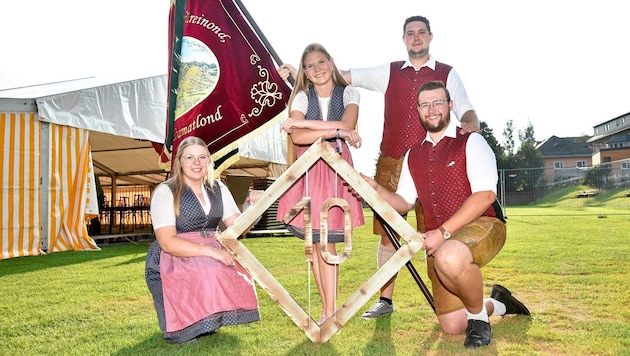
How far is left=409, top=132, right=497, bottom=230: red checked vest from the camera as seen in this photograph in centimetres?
305

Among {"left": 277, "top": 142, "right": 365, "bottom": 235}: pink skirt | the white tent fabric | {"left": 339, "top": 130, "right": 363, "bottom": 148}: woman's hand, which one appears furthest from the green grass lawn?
the white tent fabric

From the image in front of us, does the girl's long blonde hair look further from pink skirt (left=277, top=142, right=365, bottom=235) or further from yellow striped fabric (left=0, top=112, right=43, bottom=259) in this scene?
yellow striped fabric (left=0, top=112, right=43, bottom=259)

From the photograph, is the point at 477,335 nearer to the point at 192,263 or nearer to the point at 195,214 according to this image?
the point at 192,263

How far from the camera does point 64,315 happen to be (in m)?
4.07

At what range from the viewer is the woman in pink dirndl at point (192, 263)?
3068 mm

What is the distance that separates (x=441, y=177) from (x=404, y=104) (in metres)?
0.74

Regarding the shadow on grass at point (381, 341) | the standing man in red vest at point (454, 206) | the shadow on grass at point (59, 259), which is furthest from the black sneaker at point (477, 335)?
the shadow on grass at point (59, 259)

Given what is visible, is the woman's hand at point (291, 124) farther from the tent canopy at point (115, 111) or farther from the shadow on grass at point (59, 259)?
the tent canopy at point (115, 111)

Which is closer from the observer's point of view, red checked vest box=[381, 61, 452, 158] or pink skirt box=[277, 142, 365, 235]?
pink skirt box=[277, 142, 365, 235]

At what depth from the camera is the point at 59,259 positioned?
7723 millimetres

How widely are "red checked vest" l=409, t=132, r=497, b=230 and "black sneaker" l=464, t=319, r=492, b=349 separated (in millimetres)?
551

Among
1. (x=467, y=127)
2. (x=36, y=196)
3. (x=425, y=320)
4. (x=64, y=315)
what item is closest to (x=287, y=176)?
(x=467, y=127)

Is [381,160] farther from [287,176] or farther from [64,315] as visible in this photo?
[64,315]

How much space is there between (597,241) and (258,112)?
653cm
